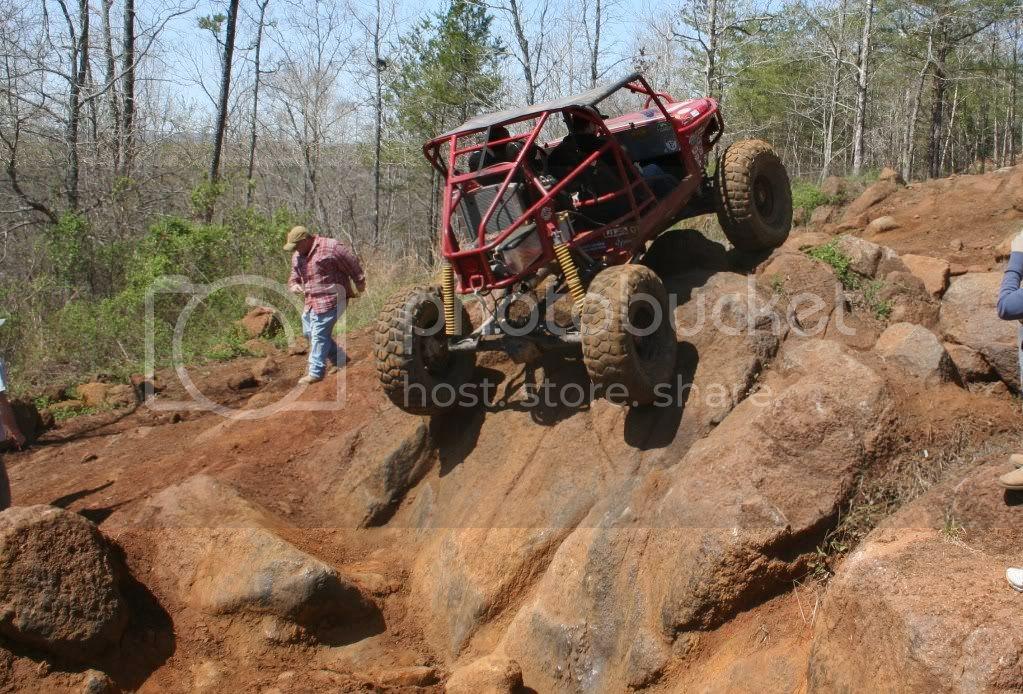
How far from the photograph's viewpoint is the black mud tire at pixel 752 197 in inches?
273

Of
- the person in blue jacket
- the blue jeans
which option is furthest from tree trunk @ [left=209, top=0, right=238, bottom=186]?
the person in blue jacket

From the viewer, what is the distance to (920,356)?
532 cm

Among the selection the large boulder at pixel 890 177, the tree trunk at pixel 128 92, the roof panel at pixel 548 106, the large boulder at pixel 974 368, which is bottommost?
the large boulder at pixel 974 368

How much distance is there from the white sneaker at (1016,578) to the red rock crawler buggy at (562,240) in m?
2.36

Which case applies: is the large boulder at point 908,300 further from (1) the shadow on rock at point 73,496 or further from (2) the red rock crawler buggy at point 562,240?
(1) the shadow on rock at point 73,496

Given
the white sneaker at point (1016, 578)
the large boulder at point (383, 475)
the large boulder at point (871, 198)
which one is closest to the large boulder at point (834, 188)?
the large boulder at point (871, 198)

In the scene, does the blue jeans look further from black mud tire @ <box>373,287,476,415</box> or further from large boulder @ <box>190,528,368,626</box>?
large boulder @ <box>190,528,368,626</box>

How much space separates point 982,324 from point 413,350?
13.3 ft

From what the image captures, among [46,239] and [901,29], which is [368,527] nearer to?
[46,239]

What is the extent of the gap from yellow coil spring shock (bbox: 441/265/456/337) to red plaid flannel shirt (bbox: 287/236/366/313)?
2719mm

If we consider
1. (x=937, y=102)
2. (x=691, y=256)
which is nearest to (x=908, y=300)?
(x=691, y=256)

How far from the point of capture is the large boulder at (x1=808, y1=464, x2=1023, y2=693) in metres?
3.07

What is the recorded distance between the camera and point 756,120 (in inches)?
1253

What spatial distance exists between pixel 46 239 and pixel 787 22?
23.2 meters
